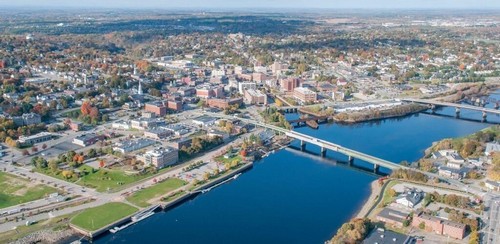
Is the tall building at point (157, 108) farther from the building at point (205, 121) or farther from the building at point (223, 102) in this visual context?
the building at point (223, 102)

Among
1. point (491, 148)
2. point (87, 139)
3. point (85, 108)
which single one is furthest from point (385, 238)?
point (85, 108)

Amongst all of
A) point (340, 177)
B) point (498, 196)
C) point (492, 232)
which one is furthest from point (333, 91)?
point (492, 232)

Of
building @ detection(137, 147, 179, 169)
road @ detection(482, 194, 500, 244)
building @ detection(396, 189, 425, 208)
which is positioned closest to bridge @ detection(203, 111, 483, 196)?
road @ detection(482, 194, 500, 244)

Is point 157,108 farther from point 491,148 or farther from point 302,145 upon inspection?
point 491,148

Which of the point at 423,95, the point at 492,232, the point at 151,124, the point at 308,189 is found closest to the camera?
the point at 492,232

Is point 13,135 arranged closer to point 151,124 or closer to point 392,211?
point 151,124

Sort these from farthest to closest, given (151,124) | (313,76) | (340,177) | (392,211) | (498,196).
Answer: (313,76) < (151,124) < (340,177) < (498,196) < (392,211)

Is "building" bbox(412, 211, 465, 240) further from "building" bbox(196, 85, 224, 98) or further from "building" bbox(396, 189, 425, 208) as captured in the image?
"building" bbox(196, 85, 224, 98)
